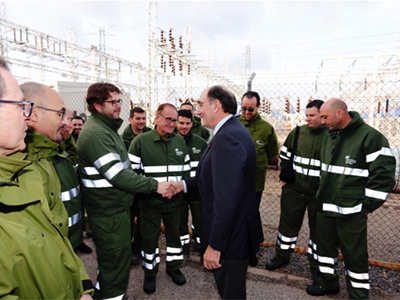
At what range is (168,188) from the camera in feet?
9.07

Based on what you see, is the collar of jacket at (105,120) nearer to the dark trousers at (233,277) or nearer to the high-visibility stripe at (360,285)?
the dark trousers at (233,277)

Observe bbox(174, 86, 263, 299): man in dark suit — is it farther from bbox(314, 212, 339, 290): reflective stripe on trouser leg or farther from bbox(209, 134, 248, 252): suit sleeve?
bbox(314, 212, 339, 290): reflective stripe on trouser leg

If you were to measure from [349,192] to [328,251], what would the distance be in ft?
2.51

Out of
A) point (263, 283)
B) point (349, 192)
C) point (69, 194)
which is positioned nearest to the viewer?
point (69, 194)

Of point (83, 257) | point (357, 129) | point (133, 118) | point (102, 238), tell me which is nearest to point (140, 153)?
point (102, 238)

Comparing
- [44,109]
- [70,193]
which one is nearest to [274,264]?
[70,193]

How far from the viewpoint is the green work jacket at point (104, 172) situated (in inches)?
89.3

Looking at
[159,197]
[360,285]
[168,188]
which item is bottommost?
[360,285]

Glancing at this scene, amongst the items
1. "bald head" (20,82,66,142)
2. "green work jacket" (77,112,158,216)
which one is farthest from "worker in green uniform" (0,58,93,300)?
"green work jacket" (77,112,158,216)

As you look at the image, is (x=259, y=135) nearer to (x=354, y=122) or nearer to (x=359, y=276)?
(x=354, y=122)

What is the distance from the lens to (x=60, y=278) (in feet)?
3.67

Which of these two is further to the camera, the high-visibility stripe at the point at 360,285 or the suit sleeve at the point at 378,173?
the high-visibility stripe at the point at 360,285

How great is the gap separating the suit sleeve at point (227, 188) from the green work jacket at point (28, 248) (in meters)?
0.93

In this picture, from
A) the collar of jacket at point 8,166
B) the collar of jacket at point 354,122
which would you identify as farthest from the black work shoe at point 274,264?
the collar of jacket at point 8,166
